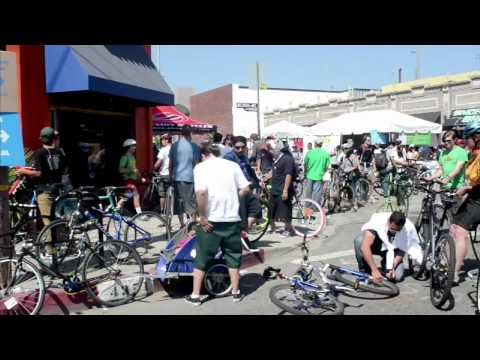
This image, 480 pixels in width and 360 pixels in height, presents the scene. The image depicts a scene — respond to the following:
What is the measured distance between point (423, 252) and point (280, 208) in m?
2.99

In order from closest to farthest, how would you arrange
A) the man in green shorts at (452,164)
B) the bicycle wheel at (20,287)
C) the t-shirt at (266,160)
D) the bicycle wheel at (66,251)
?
the bicycle wheel at (20,287) → the bicycle wheel at (66,251) → the man in green shorts at (452,164) → the t-shirt at (266,160)

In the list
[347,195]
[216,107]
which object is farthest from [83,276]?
[216,107]

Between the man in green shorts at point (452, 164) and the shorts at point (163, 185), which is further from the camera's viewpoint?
the shorts at point (163, 185)

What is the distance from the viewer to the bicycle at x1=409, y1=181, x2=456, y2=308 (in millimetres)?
4777

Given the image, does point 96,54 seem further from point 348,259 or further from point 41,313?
point 348,259

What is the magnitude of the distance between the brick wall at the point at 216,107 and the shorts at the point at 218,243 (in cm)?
4483

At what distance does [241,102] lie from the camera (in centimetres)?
5041

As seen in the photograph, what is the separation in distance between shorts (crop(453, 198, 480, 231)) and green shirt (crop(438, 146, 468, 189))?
3.31 ft

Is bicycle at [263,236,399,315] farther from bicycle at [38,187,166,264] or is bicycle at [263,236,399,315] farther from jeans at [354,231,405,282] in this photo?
bicycle at [38,187,166,264]

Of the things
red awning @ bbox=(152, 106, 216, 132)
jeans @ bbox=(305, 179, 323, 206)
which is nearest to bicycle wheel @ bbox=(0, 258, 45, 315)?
jeans @ bbox=(305, 179, 323, 206)

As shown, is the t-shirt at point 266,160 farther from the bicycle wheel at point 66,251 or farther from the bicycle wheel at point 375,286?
the bicycle wheel at point 66,251

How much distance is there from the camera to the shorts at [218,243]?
16.7ft

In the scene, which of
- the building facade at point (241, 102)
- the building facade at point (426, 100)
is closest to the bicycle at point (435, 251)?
the building facade at point (426, 100)
